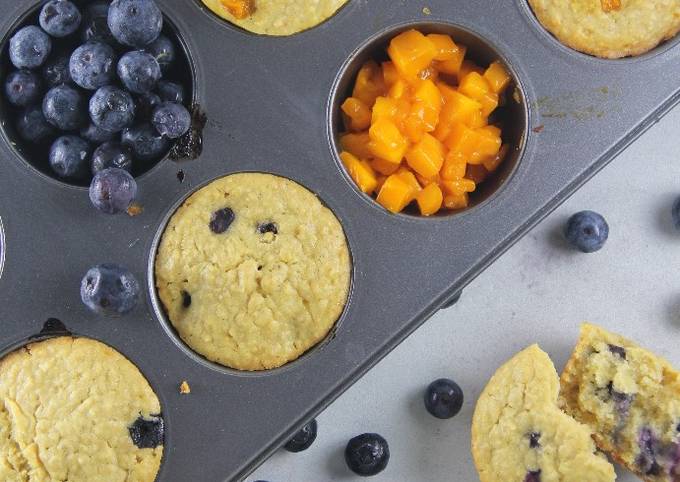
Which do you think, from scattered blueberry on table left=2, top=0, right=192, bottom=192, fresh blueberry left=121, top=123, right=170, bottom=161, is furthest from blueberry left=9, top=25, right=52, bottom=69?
fresh blueberry left=121, top=123, right=170, bottom=161

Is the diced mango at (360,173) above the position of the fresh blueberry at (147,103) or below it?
above

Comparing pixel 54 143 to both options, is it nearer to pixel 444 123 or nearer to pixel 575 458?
pixel 444 123

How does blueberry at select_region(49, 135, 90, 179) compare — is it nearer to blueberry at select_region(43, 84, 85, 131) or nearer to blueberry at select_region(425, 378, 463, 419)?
blueberry at select_region(43, 84, 85, 131)

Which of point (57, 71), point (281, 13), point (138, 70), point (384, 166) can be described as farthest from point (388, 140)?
point (57, 71)

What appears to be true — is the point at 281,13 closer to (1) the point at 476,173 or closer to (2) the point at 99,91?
(2) the point at 99,91

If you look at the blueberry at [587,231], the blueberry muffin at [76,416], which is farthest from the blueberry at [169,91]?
the blueberry at [587,231]

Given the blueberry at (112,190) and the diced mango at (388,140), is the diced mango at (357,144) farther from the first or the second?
the blueberry at (112,190)
